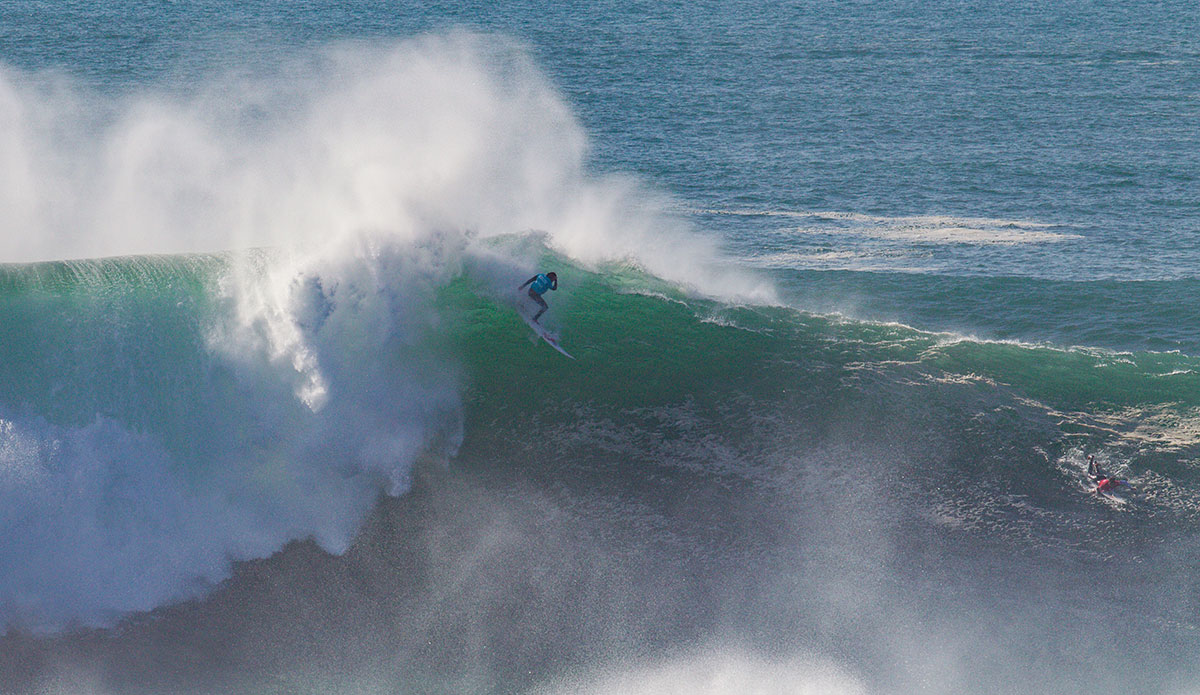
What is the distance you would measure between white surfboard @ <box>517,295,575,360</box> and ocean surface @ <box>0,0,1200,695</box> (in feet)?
0.62

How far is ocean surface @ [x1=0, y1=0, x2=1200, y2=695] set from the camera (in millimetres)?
11867

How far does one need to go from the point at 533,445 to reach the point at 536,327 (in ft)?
8.30

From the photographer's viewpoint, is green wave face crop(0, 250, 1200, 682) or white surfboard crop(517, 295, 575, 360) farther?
white surfboard crop(517, 295, 575, 360)

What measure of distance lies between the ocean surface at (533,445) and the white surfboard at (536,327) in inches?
7.5

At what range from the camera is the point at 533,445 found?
48.2 feet

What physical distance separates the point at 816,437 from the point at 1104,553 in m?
3.89

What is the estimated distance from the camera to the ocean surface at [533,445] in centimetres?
1187

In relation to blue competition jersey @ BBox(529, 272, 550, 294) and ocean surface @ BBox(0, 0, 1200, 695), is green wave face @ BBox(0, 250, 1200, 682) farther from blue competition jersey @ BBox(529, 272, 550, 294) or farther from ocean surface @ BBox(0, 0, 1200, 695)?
blue competition jersey @ BBox(529, 272, 550, 294)

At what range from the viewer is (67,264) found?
1540 cm

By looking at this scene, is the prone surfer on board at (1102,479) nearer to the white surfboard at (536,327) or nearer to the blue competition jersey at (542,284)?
the white surfboard at (536,327)

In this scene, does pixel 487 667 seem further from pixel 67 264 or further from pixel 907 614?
pixel 67 264

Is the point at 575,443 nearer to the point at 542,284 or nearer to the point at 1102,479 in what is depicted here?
the point at 542,284

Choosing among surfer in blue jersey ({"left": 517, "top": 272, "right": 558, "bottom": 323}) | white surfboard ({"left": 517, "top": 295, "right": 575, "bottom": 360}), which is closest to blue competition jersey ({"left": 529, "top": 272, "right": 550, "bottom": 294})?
surfer in blue jersey ({"left": 517, "top": 272, "right": 558, "bottom": 323})

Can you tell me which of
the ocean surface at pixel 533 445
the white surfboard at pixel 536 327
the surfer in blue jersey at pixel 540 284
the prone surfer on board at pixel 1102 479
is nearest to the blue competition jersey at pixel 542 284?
the surfer in blue jersey at pixel 540 284
